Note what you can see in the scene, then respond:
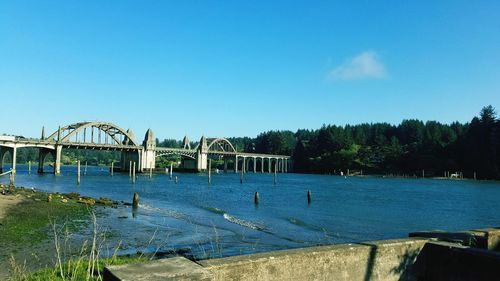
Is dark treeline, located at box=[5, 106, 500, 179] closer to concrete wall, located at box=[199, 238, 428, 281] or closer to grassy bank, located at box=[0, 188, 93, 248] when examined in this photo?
grassy bank, located at box=[0, 188, 93, 248]

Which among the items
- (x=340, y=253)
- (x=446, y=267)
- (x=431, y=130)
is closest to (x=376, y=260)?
(x=340, y=253)

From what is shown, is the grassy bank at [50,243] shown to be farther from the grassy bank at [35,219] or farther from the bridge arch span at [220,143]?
the bridge arch span at [220,143]

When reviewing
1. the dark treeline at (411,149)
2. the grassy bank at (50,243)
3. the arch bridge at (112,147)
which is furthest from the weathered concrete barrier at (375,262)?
the dark treeline at (411,149)

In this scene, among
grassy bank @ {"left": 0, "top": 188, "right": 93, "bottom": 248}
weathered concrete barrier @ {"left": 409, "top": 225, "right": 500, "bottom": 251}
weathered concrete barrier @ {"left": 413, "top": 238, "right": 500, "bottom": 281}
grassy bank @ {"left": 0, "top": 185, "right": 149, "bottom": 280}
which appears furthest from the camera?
grassy bank @ {"left": 0, "top": 188, "right": 93, "bottom": 248}

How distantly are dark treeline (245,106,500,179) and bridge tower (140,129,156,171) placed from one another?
75.0 m

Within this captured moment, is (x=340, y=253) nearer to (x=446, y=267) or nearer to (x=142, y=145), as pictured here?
(x=446, y=267)

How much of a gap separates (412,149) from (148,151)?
100436 mm

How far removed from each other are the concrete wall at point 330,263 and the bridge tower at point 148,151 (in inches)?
5522

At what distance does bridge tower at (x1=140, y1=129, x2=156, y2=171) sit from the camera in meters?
143

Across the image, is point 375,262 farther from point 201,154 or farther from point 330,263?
point 201,154

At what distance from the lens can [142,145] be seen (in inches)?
5664

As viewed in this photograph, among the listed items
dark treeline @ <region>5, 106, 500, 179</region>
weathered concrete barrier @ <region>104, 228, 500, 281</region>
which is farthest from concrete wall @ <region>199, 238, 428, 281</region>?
dark treeline @ <region>5, 106, 500, 179</region>

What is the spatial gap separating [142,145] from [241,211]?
369ft

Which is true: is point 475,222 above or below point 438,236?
below
